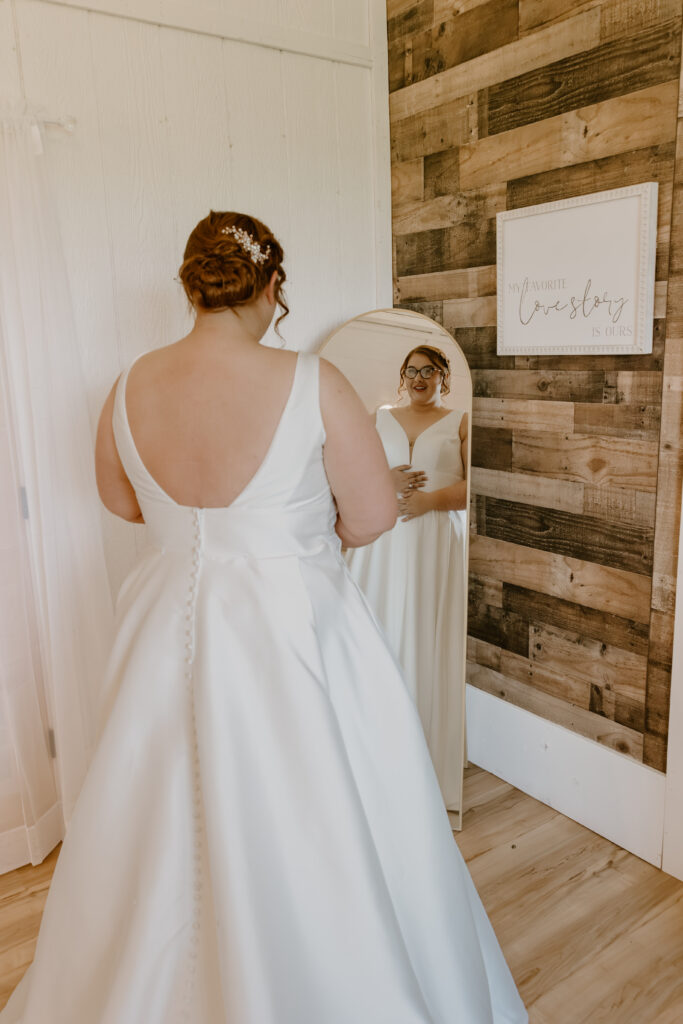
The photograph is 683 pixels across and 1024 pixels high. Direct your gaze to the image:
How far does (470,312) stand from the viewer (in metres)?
2.49

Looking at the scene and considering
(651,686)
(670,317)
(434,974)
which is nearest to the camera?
(434,974)

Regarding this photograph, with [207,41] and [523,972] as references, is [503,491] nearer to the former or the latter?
[523,972]

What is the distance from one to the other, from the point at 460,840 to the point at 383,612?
70cm

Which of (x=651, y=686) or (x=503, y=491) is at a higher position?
(x=503, y=491)

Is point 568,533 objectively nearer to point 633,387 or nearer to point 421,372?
point 633,387

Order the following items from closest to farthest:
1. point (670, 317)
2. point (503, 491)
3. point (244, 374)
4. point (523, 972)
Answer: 1. point (244, 374)
2. point (523, 972)
3. point (670, 317)
4. point (503, 491)

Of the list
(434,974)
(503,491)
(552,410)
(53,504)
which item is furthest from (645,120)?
(434,974)

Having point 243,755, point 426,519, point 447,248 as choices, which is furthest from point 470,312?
point 243,755

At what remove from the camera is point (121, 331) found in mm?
2324

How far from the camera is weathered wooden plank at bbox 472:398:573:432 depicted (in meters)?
2.26

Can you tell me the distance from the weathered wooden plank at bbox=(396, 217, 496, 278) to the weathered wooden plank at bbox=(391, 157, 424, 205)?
12 centimetres

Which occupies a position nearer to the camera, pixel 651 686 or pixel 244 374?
pixel 244 374

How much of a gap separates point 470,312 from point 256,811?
166 centimetres

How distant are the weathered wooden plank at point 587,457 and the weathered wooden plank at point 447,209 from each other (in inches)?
26.2
